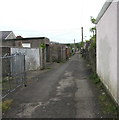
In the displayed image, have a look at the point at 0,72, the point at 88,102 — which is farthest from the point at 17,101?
the point at 0,72

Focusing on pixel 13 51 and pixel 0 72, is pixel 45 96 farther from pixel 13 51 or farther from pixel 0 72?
pixel 13 51

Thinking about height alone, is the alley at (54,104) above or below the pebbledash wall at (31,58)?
below

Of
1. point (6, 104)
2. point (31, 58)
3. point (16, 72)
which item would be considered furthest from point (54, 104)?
point (31, 58)

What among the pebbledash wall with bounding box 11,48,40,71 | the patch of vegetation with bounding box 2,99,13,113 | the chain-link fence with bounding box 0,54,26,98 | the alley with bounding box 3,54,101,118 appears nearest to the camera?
the alley with bounding box 3,54,101,118

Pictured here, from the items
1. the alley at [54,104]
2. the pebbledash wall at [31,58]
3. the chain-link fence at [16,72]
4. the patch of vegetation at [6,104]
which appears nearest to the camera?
the alley at [54,104]

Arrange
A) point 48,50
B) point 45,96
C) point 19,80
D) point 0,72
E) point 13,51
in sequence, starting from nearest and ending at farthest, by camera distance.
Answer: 1. point 45,96
2. point 19,80
3. point 0,72
4. point 13,51
5. point 48,50

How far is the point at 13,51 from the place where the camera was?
547 inches

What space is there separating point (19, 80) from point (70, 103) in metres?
4.67

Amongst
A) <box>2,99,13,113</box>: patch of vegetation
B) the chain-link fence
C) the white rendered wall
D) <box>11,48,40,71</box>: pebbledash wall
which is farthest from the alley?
<box>11,48,40,71</box>: pebbledash wall

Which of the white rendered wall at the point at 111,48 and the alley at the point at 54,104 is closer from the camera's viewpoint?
the alley at the point at 54,104

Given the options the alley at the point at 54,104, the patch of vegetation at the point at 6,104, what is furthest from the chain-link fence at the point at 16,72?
the patch of vegetation at the point at 6,104

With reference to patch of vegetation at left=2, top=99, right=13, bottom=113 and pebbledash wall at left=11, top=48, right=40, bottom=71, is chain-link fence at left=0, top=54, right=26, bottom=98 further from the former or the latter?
pebbledash wall at left=11, top=48, right=40, bottom=71

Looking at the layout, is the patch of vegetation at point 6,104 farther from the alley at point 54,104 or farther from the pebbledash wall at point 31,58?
the pebbledash wall at point 31,58

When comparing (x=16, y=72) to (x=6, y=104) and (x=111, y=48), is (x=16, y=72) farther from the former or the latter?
(x=111, y=48)
